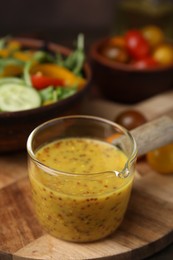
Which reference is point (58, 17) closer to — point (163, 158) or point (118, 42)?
point (118, 42)

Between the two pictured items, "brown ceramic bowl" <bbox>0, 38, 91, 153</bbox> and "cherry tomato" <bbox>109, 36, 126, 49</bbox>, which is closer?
"brown ceramic bowl" <bbox>0, 38, 91, 153</bbox>

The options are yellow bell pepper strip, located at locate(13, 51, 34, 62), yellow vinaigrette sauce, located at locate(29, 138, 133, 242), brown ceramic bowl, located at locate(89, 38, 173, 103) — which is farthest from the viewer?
brown ceramic bowl, located at locate(89, 38, 173, 103)

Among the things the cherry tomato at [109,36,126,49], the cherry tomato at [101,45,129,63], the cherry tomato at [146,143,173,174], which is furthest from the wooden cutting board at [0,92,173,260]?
the cherry tomato at [109,36,126,49]

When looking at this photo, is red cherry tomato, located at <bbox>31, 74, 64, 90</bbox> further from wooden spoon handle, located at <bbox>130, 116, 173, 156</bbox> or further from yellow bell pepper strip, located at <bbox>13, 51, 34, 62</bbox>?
wooden spoon handle, located at <bbox>130, 116, 173, 156</bbox>

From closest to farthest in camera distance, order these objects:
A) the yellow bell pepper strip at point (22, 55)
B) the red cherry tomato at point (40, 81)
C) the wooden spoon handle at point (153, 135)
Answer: the wooden spoon handle at point (153, 135) < the red cherry tomato at point (40, 81) < the yellow bell pepper strip at point (22, 55)

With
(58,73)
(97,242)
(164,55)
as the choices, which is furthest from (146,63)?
(97,242)

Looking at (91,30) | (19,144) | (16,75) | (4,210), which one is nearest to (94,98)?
(16,75)

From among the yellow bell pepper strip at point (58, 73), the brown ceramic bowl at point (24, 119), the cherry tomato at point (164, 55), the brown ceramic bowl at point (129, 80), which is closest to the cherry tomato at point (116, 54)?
the brown ceramic bowl at point (129, 80)

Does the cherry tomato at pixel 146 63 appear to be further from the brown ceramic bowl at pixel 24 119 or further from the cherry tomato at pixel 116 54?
the brown ceramic bowl at pixel 24 119

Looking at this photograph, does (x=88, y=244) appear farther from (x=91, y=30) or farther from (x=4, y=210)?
(x=91, y=30)
